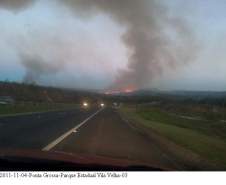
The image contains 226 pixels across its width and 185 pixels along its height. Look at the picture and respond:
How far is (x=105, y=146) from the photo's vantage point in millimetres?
16016

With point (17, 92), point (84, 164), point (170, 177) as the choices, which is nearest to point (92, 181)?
point (84, 164)

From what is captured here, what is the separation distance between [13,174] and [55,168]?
23.2 inches

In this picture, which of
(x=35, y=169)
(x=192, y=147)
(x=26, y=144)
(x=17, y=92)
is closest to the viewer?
(x=35, y=169)

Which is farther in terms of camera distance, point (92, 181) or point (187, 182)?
point (187, 182)

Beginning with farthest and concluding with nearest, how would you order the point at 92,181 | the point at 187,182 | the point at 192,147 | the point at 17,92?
the point at 17,92
the point at 192,147
the point at 187,182
the point at 92,181

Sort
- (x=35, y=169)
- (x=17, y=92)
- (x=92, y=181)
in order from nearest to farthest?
(x=92, y=181)
(x=35, y=169)
(x=17, y=92)

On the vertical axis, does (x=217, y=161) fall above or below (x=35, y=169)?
below

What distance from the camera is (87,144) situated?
55.0 ft

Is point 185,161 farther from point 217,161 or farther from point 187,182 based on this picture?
point 187,182

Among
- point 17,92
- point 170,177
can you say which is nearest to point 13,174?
point 170,177

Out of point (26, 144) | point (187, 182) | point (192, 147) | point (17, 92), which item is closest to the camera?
point (187, 182)

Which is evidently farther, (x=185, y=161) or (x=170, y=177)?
(x=185, y=161)

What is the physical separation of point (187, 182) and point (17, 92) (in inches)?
7738

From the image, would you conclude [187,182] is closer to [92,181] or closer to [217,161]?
[92,181]
